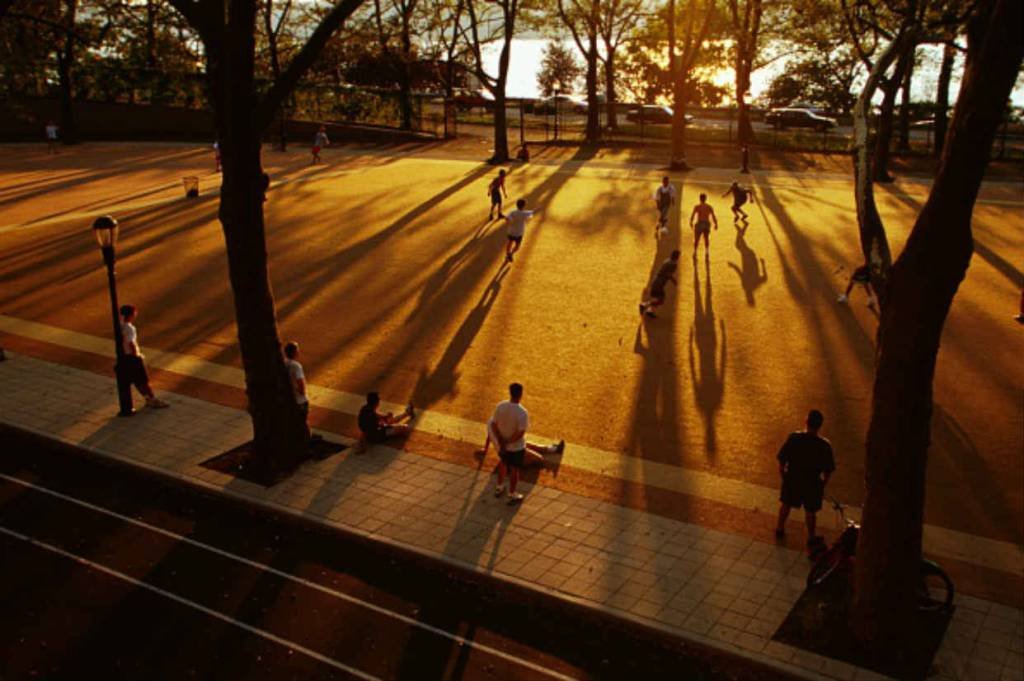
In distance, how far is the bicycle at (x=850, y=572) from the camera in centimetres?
912

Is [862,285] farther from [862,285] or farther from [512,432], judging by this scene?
[512,432]

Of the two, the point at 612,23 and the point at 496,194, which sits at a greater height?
the point at 612,23

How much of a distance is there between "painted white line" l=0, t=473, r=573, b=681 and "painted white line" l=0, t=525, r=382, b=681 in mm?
856

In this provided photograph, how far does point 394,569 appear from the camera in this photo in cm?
1041

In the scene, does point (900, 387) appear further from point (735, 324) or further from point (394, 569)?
point (735, 324)

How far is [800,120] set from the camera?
56625 millimetres

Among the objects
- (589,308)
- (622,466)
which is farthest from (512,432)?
(589,308)

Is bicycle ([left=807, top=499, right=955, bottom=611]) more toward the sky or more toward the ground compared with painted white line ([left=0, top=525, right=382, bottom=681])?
more toward the sky

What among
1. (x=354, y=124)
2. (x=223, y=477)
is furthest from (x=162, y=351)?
(x=354, y=124)

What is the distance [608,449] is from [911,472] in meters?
5.31

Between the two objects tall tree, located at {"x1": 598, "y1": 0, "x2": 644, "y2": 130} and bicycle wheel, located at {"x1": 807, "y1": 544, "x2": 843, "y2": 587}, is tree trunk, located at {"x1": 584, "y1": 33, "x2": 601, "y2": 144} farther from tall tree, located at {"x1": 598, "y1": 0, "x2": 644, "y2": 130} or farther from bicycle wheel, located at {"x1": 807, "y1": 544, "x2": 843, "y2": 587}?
bicycle wheel, located at {"x1": 807, "y1": 544, "x2": 843, "y2": 587}

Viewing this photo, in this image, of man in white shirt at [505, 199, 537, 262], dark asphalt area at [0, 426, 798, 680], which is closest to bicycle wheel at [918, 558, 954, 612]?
dark asphalt area at [0, 426, 798, 680]

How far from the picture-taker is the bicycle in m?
9.12

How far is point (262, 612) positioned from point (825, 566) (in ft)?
19.3
